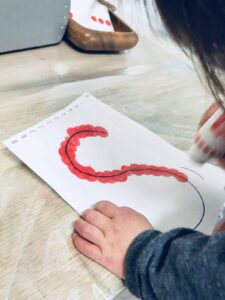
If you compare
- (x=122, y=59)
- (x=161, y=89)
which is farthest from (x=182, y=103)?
(x=122, y=59)

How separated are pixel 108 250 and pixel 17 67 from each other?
348mm

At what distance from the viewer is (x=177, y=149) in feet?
1.80

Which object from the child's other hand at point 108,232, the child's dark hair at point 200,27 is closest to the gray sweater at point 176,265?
the child's other hand at point 108,232

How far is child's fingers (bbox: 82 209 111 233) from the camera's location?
43 cm

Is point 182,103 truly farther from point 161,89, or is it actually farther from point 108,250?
point 108,250

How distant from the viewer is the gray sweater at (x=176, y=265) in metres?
0.36

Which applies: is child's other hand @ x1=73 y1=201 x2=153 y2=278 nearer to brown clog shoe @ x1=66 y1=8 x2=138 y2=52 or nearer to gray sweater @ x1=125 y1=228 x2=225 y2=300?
gray sweater @ x1=125 y1=228 x2=225 y2=300

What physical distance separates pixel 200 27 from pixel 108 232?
0.67ft

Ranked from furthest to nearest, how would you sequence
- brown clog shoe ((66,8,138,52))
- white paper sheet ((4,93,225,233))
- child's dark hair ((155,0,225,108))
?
1. brown clog shoe ((66,8,138,52))
2. white paper sheet ((4,93,225,233))
3. child's dark hair ((155,0,225,108))

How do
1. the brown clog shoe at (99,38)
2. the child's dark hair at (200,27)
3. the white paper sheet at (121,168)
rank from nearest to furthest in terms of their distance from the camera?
the child's dark hair at (200,27) → the white paper sheet at (121,168) → the brown clog shoe at (99,38)

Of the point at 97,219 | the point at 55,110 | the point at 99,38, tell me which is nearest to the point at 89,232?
the point at 97,219

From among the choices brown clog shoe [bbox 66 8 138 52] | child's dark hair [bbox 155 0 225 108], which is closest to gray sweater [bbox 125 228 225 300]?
child's dark hair [bbox 155 0 225 108]

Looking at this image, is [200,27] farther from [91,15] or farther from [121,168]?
[91,15]

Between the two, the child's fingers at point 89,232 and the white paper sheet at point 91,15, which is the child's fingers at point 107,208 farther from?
the white paper sheet at point 91,15
